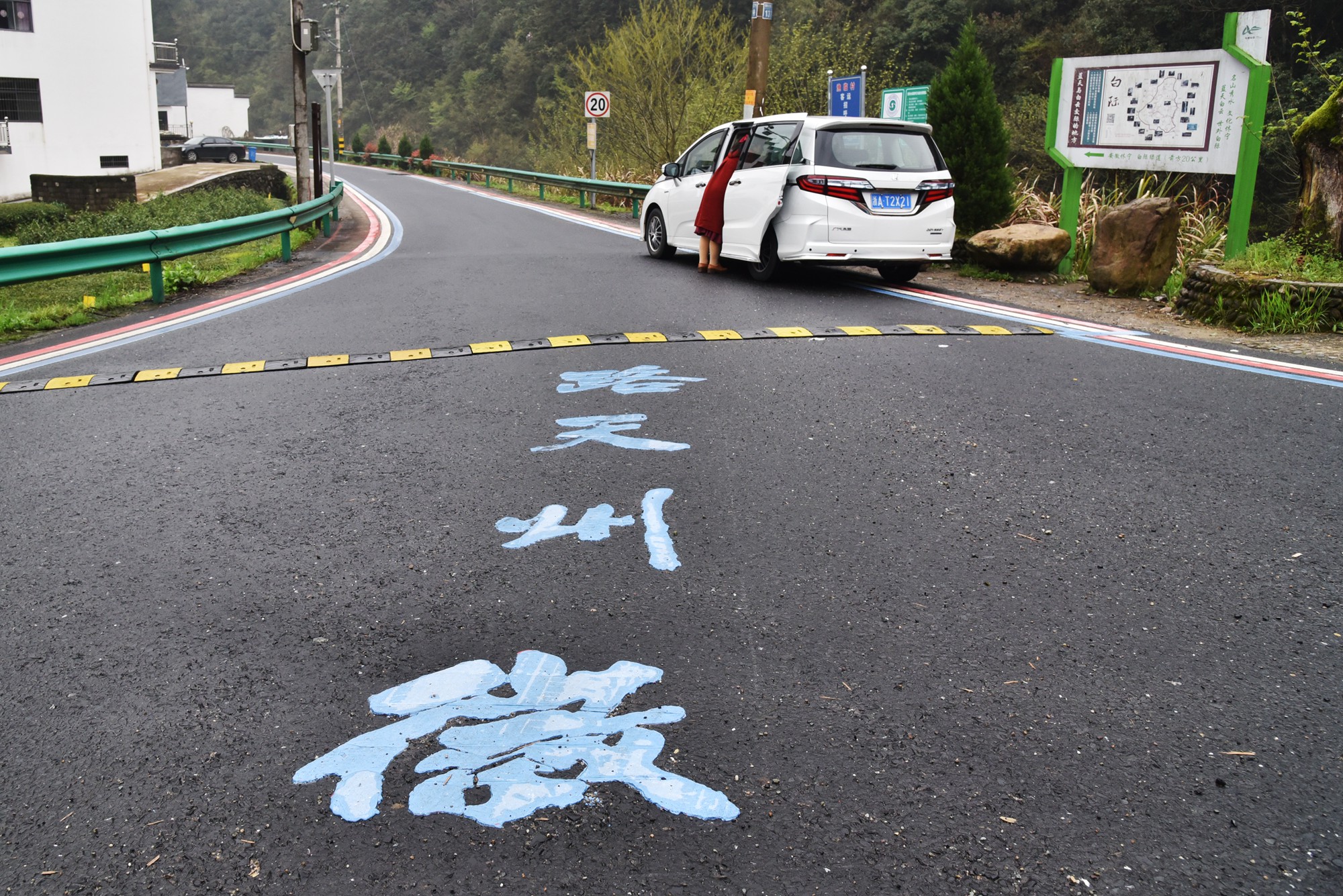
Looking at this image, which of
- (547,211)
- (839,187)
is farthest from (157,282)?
(547,211)

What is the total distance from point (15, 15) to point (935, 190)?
4011cm

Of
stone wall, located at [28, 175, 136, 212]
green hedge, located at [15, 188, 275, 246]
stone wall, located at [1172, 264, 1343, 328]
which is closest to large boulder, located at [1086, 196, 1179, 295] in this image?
stone wall, located at [1172, 264, 1343, 328]

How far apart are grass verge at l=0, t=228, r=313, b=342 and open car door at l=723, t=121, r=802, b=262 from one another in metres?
5.73

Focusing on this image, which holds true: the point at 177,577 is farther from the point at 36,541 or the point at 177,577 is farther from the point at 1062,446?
the point at 1062,446

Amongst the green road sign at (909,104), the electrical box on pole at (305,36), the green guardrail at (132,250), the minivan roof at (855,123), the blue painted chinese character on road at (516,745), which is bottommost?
the blue painted chinese character on road at (516,745)

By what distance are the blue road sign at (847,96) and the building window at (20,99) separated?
33.7 metres

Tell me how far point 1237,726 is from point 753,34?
19.0m

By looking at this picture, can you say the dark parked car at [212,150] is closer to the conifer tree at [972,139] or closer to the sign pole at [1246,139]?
the conifer tree at [972,139]

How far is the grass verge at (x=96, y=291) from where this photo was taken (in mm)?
10055

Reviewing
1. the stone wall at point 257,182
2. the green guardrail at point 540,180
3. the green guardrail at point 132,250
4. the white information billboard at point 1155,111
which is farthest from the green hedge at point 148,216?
the white information billboard at point 1155,111

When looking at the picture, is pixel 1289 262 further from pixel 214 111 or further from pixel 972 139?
pixel 214 111

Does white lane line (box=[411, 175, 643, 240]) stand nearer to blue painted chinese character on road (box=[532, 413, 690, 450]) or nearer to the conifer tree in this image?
the conifer tree

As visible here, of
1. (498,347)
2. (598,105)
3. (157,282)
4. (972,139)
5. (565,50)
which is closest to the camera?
(498,347)

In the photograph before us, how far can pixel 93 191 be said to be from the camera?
3148 centimetres
